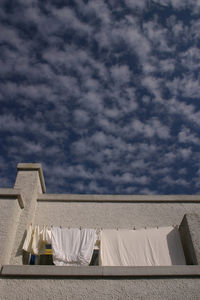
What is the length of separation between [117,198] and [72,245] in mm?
2847

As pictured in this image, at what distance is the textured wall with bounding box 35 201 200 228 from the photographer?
10.4 m

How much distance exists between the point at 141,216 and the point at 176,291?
3522mm

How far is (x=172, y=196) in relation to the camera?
439 inches

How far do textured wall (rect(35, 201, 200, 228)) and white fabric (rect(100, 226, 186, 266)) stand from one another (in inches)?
→ 28.5

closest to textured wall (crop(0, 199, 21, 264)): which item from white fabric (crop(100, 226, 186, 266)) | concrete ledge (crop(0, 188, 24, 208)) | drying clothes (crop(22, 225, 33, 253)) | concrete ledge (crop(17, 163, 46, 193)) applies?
concrete ledge (crop(0, 188, 24, 208))

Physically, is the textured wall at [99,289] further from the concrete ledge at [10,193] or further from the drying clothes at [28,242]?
the concrete ledge at [10,193]

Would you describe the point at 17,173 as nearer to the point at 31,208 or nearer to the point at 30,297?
the point at 31,208

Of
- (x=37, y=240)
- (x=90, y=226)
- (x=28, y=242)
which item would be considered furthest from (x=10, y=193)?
(x=90, y=226)

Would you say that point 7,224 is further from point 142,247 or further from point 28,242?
point 142,247

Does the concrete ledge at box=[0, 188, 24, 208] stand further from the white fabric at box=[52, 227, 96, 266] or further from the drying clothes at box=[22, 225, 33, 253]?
the white fabric at box=[52, 227, 96, 266]

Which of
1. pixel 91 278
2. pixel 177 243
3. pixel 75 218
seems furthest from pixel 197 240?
pixel 75 218

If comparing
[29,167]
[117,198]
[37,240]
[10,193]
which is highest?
[29,167]

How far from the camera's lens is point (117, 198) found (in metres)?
11.1

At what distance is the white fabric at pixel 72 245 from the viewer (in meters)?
8.80
